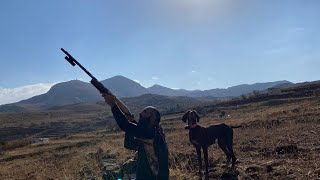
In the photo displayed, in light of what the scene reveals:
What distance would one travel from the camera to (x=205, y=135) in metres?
12.0

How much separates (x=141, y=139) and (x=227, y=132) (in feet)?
21.4

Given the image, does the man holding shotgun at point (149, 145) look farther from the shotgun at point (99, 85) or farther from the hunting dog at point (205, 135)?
the hunting dog at point (205, 135)

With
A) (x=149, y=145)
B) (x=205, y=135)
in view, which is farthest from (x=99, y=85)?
(x=205, y=135)

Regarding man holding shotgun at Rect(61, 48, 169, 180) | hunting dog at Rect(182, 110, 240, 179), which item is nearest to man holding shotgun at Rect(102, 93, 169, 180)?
man holding shotgun at Rect(61, 48, 169, 180)

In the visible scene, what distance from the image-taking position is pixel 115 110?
6074 mm

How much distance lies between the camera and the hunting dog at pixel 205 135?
11.8 metres

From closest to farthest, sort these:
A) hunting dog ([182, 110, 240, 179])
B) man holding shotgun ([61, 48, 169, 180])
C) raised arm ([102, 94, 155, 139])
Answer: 1. raised arm ([102, 94, 155, 139])
2. man holding shotgun ([61, 48, 169, 180])
3. hunting dog ([182, 110, 240, 179])

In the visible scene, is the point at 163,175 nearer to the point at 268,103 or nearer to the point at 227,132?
the point at 227,132

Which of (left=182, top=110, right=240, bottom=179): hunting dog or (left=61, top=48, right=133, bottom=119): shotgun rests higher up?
(left=61, top=48, right=133, bottom=119): shotgun

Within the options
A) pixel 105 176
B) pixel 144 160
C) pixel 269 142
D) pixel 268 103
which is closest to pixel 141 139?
pixel 144 160

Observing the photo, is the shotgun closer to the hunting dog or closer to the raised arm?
the raised arm

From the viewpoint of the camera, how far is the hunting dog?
11.8 meters

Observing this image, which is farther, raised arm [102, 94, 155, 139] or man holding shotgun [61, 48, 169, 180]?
man holding shotgun [61, 48, 169, 180]

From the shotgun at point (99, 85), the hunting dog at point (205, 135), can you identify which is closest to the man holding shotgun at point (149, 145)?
the shotgun at point (99, 85)
